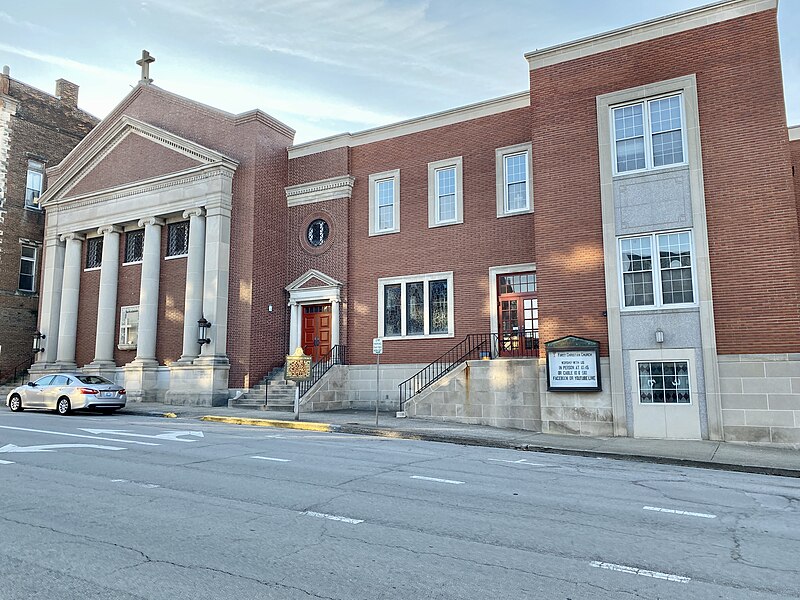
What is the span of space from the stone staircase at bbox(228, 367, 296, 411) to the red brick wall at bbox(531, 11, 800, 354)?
9348mm

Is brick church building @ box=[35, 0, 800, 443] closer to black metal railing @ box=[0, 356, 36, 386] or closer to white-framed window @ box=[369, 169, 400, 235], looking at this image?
white-framed window @ box=[369, 169, 400, 235]

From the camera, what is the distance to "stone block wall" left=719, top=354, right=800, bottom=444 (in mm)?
13539

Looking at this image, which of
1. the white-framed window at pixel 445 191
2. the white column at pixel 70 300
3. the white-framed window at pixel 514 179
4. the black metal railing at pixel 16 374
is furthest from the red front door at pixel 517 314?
the black metal railing at pixel 16 374

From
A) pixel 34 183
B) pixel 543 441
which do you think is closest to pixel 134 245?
pixel 34 183

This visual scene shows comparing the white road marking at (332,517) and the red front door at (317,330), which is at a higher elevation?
the red front door at (317,330)

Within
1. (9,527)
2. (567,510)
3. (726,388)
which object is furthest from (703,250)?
(9,527)

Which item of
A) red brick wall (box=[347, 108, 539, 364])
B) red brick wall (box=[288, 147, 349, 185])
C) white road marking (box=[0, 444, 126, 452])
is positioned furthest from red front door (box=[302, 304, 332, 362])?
white road marking (box=[0, 444, 126, 452])

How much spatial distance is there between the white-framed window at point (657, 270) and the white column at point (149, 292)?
17.8 meters

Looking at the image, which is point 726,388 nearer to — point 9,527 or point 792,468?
Result: point 792,468

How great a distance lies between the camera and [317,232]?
2412 cm

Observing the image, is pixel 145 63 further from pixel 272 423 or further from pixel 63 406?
pixel 272 423

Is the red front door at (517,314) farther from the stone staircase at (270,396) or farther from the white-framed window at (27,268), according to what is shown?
the white-framed window at (27,268)

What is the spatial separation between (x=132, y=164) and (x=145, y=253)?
4271 mm

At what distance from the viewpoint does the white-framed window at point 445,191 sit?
2120 centimetres
